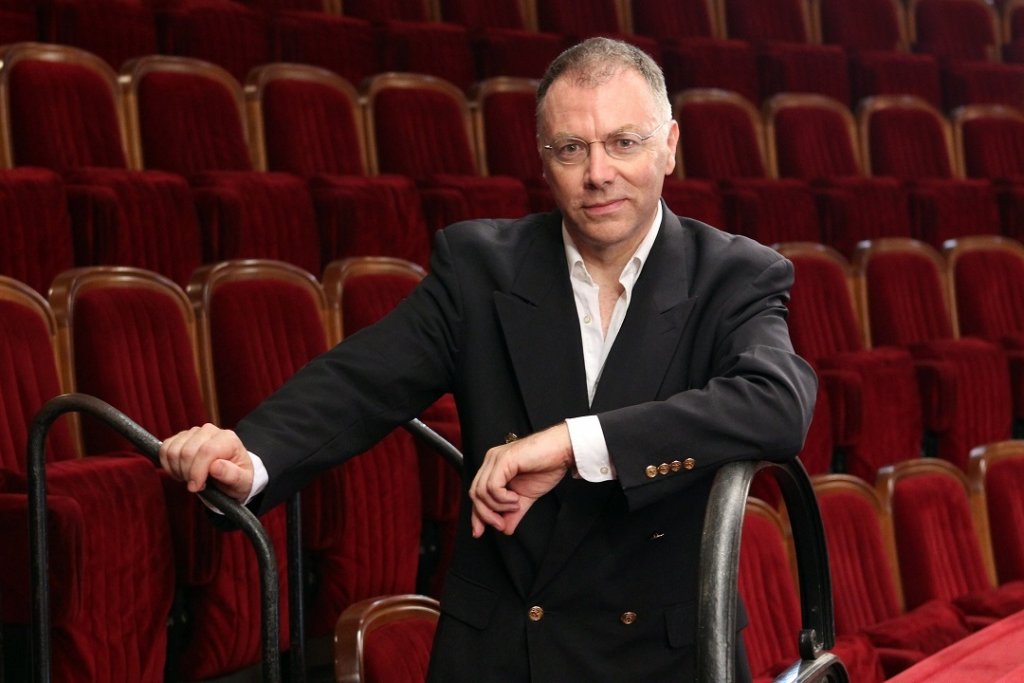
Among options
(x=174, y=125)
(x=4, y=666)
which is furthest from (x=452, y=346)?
(x=174, y=125)

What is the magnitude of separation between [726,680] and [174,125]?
0.63 m

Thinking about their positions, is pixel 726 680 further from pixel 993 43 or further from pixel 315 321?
pixel 993 43

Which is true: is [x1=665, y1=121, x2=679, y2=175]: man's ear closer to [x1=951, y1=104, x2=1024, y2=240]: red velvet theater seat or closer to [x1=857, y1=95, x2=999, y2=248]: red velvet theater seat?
[x1=857, y1=95, x2=999, y2=248]: red velvet theater seat

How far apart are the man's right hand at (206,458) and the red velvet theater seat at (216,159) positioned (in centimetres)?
43

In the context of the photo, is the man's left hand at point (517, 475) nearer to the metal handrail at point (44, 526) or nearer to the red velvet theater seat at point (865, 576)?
the metal handrail at point (44, 526)

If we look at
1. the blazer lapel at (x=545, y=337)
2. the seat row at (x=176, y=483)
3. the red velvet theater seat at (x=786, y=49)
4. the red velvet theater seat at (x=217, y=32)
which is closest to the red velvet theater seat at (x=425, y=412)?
the seat row at (x=176, y=483)

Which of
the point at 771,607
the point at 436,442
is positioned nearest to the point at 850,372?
the point at 771,607

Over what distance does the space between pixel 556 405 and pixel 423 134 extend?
62 cm

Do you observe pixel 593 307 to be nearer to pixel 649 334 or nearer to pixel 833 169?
pixel 649 334

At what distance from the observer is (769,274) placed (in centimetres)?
34

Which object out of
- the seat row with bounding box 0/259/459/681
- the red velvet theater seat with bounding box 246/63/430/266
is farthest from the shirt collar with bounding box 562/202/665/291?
the red velvet theater seat with bounding box 246/63/430/266

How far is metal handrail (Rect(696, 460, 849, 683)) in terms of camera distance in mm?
253

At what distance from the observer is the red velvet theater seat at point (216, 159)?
2.40ft

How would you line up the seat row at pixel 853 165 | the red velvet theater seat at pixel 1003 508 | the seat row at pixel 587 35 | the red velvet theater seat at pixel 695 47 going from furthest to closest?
the red velvet theater seat at pixel 695 47 → the seat row at pixel 853 165 → the seat row at pixel 587 35 → the red velvet theater seat at pixel 1003 508
